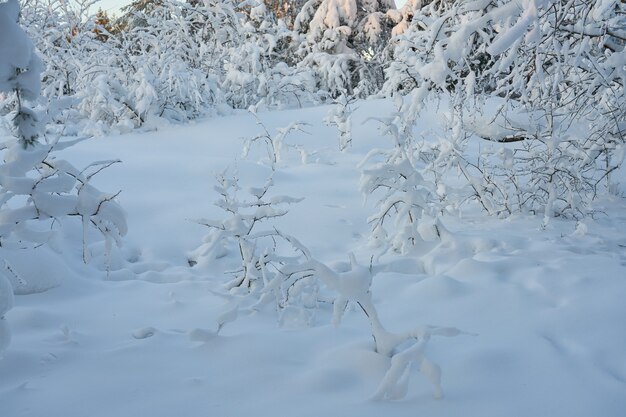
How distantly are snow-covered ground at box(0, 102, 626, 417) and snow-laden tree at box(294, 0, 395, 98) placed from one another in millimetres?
10992

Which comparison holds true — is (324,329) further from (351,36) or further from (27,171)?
(351,36)

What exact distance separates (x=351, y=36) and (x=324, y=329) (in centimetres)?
1504

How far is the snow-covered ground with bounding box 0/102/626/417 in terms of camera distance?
1.83 m

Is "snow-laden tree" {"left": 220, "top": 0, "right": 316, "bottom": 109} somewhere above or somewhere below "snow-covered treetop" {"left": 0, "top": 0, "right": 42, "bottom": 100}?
below

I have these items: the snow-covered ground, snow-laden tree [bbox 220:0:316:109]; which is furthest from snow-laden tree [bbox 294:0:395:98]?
the snow-covered ground

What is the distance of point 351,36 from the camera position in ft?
53.4

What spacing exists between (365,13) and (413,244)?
14.2 meters

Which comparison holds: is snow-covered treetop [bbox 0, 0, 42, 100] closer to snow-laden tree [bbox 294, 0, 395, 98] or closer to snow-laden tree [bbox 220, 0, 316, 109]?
snow-laden tree [bbox 220, 0, 316, 109]

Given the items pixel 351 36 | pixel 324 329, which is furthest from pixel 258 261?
pixel 351 36

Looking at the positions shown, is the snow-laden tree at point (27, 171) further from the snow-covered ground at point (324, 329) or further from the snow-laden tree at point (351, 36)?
the snow-laden tree at point (351, 36)

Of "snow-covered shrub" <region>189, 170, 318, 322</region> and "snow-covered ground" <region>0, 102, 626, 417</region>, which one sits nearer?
"snow-covered ground" <region>0, 102, 626, 417</region>

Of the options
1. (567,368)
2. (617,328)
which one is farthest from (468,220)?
(567,368)

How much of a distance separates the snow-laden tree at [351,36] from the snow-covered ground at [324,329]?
36.1 feet

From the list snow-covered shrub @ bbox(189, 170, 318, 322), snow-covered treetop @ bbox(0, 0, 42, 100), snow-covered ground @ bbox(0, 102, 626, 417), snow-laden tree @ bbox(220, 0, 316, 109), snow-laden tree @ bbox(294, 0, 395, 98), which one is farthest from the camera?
snow-laden tree @ bbox(294, 0, 395, 98)
